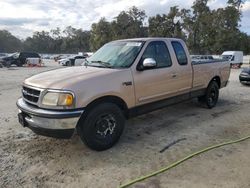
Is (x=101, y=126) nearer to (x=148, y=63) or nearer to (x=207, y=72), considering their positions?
(x=148, y=63)

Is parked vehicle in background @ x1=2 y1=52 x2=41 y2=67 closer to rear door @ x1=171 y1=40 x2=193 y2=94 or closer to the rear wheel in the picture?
the rear wheel

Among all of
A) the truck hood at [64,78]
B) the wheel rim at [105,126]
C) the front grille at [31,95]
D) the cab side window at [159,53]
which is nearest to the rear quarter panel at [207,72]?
the cab side window at [159,53]

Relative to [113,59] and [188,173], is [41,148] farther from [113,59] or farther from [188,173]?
[188,173]

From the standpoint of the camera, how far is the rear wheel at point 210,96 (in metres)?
7.22

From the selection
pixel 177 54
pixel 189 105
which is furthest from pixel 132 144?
pixel 189 105

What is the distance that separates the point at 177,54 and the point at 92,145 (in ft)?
9.60

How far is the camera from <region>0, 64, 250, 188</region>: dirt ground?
3.49 meters

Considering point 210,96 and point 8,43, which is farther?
point 8,43

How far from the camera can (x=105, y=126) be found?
4.43 meters

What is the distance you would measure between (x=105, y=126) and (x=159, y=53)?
80.6 inches

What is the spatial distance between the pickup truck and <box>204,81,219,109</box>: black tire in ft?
4.16

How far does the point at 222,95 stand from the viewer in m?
9.51

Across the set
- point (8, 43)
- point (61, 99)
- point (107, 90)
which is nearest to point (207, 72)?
Answer: point (107, 90)

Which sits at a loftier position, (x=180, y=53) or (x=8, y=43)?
(x=180, y=53)
